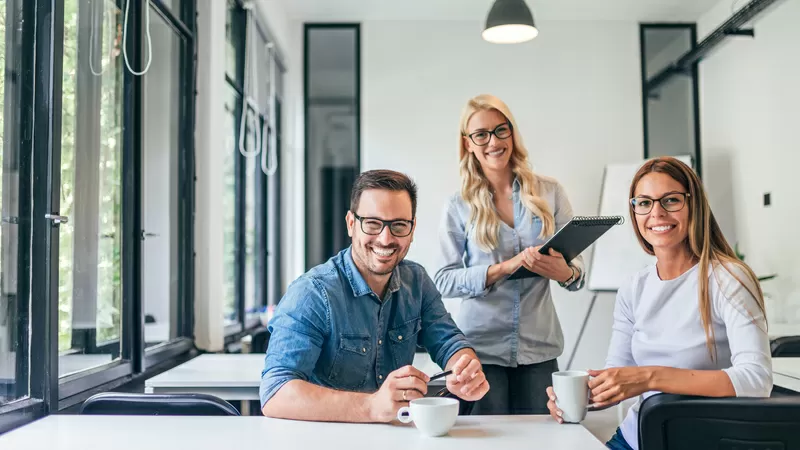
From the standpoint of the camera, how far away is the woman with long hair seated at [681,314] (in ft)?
4.88

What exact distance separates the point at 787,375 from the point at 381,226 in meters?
1.52

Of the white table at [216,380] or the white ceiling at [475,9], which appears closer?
the white table at [216,380]

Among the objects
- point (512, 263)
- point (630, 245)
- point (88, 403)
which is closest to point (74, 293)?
point (88, 403)

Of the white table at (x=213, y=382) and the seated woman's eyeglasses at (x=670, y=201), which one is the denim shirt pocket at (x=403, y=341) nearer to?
the white table at (x=213, y=382)

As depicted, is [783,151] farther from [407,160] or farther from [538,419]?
[538,419]

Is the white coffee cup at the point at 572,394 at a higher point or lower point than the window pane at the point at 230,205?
lower

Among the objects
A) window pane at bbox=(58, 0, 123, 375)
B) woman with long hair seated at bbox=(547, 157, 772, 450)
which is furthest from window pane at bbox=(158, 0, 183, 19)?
woman with long hair seated at bbox=(547, 157, 772, 450)

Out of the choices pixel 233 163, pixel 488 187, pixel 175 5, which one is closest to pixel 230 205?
pixel 233 163

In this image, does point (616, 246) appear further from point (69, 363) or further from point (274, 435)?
point (274, 435)

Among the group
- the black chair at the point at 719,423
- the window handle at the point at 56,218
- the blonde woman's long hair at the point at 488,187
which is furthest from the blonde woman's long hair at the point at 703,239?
the window handle at the point at 56,218

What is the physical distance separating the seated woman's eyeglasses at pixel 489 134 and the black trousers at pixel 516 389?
28.1 inches

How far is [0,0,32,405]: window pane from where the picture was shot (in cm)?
182

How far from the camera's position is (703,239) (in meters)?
1.73

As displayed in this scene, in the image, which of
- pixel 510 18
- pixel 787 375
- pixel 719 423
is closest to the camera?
pixel 719 423
